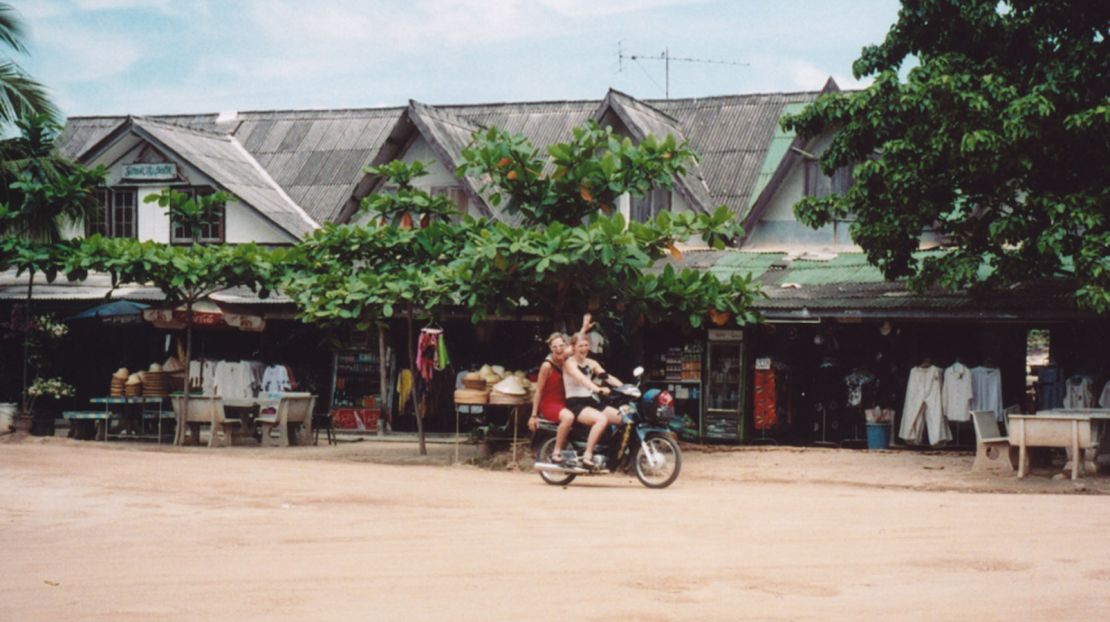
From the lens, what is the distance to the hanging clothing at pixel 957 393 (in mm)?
19438

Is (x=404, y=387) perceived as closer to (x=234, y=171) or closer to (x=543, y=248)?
(x=234, y=171)

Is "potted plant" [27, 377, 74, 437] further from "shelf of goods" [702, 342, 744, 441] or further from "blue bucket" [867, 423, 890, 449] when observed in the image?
"blue bucket" [867, 423, 890, 449]

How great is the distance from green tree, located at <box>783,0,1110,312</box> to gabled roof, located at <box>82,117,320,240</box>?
1062 centimetres

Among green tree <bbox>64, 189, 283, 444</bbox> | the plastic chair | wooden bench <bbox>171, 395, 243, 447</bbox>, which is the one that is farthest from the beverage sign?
wooden bench <bbox>171, 395, 243, 447</bbox>

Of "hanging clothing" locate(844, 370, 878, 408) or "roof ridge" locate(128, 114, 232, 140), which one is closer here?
"hanging clothing" locate(844, 370, 878, 408)

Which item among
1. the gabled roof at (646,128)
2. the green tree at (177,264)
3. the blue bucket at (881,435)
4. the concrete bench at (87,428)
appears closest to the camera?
the green tree at (177,264)

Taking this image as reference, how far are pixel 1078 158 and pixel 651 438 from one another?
6.54 m

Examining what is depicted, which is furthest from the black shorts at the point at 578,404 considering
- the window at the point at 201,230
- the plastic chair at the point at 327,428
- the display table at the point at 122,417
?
the window at the point at 201,230

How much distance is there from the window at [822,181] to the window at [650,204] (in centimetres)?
249

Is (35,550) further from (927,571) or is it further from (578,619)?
(927,571)

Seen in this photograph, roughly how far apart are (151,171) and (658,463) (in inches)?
589

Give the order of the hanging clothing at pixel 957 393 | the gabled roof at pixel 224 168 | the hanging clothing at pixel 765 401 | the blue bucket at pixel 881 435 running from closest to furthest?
the hanging clothing at pixel 957 393
the blue bucket at pixel 881 435
the hanging clothing at pixel 765 401
the gabled roof at pixel 224 168

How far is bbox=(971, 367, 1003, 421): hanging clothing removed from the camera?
768 inches

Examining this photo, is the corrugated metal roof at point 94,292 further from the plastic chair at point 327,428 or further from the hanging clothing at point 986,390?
the hanging clothing at point 986,390
